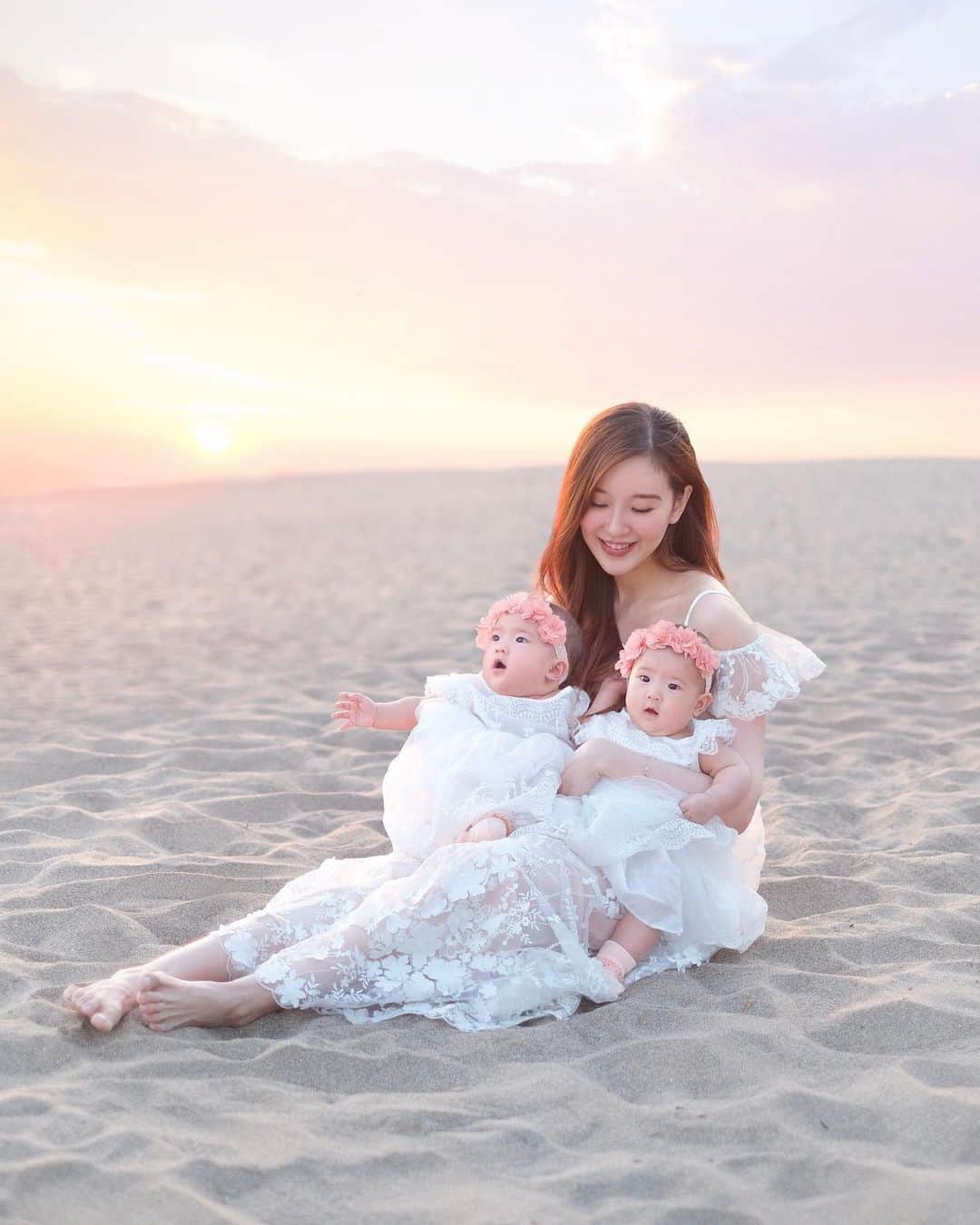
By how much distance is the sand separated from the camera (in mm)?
2484

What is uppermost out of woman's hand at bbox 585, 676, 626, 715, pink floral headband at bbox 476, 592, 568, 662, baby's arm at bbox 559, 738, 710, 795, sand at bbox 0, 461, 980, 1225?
pink floral headband at bbox 476, 592, 568, 662

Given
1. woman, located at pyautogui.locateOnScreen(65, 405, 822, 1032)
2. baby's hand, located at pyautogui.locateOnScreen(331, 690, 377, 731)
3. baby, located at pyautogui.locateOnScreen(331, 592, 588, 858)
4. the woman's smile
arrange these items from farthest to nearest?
the woman's smile → baby's hand, located at pyautogui.locateOnScreen(331, 690, 377, 731) → baby, located at pyautogui.locateOnScreen(331, 592, 588, 858) → woman, located at pyautogui.locateOnScreen(65, 405, 822, 1032)

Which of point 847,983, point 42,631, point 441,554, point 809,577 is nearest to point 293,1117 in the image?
point 847,983

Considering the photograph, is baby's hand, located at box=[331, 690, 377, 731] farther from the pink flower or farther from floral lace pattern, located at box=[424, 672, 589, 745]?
the pink flower

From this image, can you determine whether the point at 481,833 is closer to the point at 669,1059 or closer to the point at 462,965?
the point at 462,965

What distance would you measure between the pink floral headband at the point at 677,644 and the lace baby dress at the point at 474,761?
0.98 ft

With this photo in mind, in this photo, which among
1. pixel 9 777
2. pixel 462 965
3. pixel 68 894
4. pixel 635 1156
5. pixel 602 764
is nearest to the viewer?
pixel 635 1156

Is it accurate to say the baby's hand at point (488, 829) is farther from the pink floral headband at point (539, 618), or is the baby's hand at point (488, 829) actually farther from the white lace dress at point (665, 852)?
the pink floral headband at point (539, 618)

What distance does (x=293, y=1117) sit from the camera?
2732mm

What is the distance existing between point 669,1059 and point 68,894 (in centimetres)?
219

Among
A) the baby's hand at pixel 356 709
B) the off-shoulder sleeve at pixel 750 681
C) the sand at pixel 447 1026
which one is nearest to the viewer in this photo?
the sand at pixel 447 1026

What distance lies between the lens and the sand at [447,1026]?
2484 mm

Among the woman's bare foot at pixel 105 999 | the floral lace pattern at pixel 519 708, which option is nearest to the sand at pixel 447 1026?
the woman's bare foot at pixel 105 999

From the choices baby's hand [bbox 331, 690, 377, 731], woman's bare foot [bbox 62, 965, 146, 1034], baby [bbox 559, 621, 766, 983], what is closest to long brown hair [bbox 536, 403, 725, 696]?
baby [bbox 559, 621, 766, 983]
